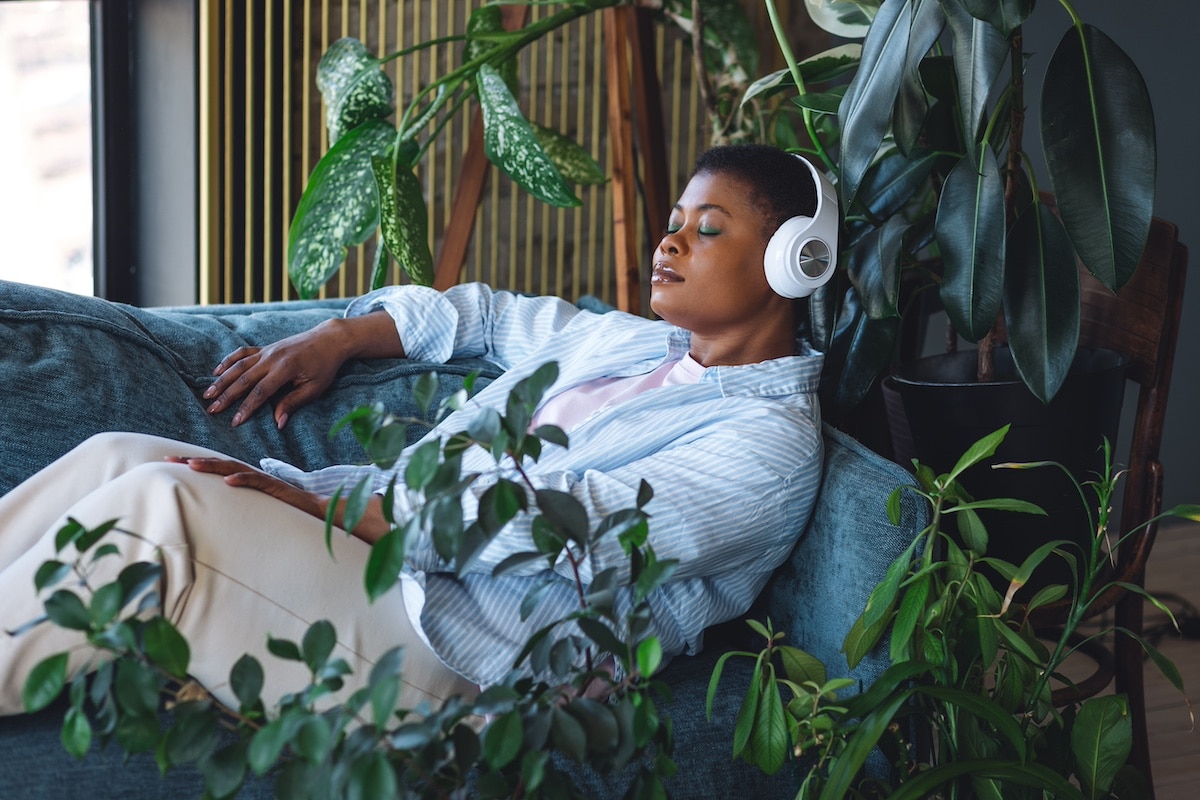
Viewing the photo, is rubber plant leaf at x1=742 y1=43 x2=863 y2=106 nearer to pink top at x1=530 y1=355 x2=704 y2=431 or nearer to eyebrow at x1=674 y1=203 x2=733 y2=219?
eyebrow at x1=674 y1=203 x2=733 y2=219

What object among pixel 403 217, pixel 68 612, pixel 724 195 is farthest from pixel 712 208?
pixel 68 612

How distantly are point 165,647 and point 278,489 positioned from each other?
21.5 inches

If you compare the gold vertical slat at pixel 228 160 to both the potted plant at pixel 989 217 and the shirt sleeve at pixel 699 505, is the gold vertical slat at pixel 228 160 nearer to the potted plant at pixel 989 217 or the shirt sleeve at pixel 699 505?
the potted plant at pixel 989 217

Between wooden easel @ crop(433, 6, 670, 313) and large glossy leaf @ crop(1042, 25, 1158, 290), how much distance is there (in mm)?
1289

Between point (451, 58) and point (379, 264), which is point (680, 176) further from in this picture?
point (379, 264)

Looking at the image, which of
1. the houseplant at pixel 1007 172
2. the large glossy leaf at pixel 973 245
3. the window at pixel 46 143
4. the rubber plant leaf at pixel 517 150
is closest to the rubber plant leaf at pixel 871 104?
the houseplant at pixel 1007 172

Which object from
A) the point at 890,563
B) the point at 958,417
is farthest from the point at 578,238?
the point at 890,563

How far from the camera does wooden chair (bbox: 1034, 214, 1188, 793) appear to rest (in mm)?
1686

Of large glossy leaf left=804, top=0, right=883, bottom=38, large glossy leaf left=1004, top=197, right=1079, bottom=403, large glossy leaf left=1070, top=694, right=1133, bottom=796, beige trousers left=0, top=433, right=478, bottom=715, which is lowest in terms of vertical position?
large glossy leaf left=1070, top=694, right=1133, bottom=796

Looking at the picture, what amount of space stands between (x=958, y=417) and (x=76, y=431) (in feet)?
3.89

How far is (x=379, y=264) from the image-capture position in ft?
7.80

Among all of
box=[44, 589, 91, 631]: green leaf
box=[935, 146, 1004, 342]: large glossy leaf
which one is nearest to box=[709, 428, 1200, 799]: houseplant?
box=[935, 146, 1004, 342]: large glossy leaf

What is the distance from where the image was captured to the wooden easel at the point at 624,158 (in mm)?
2586

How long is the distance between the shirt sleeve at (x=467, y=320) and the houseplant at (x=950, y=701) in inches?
30.6
